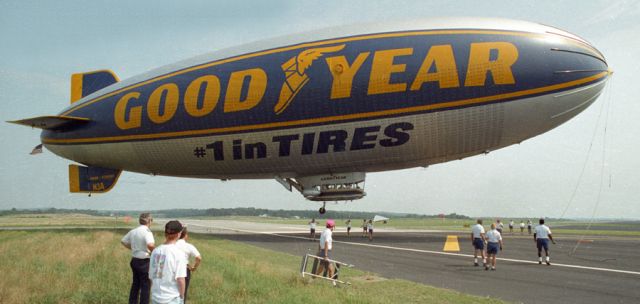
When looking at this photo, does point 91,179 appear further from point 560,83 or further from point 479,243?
point 560,83

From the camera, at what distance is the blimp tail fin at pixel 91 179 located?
95.2 feet

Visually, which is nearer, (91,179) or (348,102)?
(348,102)

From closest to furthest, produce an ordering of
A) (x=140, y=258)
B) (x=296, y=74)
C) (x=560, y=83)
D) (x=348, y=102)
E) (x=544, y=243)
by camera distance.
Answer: (x=140, y=258), (x=544, y=243), (x=560, y=83), (x=348, y=102), (x=296, y=74)

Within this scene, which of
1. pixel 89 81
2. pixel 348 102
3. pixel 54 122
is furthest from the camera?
pixel 89 81

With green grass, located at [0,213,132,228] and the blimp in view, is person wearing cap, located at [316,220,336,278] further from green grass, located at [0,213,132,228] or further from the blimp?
green grass, located at [0,213,132,228]

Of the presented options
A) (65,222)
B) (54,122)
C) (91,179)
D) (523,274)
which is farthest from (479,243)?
(65,222)

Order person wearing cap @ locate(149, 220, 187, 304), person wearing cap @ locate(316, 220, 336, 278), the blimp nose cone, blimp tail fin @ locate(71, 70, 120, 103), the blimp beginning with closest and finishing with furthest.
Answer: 1. person wearing cap @ locate(149, 220, 187, 304)
2. person wearing cap @ locate(316, 220, 336, 278)
3. the blimp nose cone
4. the blimp
5. blimp tail fin @ locate(71, 70, 120, 103)

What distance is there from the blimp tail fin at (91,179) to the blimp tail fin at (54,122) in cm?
344

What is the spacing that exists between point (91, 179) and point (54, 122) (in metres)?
4.64

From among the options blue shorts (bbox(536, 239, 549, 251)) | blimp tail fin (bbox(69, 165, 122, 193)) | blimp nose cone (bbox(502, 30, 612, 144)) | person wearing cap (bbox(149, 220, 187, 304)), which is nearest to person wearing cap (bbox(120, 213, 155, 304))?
person wearing cap (bbox(149, 220, 187, 304))

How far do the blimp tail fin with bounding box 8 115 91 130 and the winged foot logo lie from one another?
13866 millimetres

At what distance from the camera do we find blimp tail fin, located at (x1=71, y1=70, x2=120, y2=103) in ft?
103

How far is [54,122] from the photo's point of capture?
27.0 m

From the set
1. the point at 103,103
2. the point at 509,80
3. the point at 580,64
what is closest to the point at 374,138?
the point at 509,80
